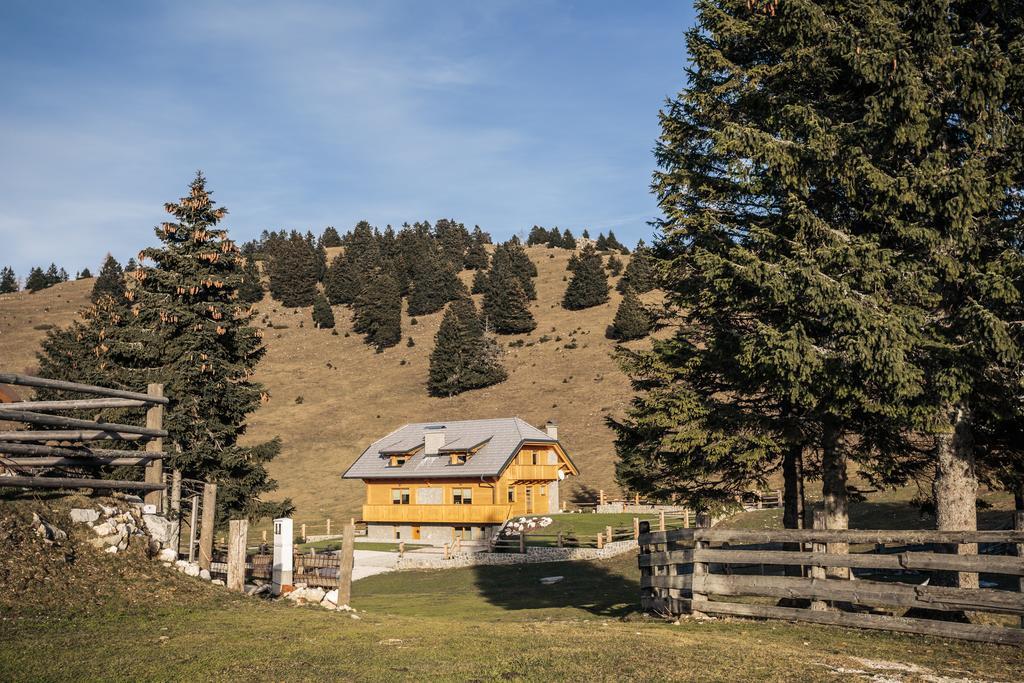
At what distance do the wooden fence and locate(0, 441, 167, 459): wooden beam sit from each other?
9334 mm

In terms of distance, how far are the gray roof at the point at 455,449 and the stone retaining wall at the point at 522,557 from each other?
974 centimetres

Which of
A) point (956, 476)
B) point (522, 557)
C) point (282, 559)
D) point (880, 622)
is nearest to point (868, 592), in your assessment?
point (880, 622)

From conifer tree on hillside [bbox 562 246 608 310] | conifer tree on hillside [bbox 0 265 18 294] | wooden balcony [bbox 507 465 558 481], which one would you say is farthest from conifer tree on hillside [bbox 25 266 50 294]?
wooden balcony [bbox 507 465 558 481]

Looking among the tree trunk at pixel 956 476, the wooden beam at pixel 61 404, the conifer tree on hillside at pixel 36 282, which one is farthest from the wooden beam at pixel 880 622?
the conifer tree on hillside at pixel 36 282

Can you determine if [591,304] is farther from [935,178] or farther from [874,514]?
[935,178]

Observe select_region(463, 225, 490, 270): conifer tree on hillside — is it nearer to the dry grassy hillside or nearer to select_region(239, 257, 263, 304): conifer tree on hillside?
the dry grassy hillside

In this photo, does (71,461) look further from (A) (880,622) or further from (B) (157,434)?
(A) (880,622)

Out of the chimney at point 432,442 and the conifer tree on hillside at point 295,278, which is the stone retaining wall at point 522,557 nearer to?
the chimney at point 432,442

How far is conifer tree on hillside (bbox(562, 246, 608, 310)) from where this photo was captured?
113438 mm

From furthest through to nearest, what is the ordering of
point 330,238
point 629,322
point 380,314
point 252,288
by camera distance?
point 330,238, point 252,288, point 380,314, point 629,322

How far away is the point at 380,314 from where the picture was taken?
11094 centimetres

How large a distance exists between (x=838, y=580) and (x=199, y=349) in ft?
88.6

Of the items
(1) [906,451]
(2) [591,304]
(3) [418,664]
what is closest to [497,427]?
(1) [906,451]

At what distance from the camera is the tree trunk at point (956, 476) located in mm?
14320
